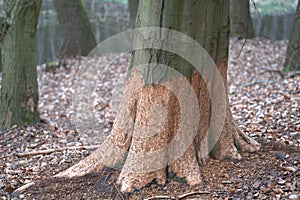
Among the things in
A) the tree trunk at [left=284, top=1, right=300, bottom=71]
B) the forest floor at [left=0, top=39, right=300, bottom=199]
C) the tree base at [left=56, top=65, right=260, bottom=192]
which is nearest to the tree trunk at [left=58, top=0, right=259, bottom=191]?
the tree base at [left=56, top=65, right=260, bottom=192]

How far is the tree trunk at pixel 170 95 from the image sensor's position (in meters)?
3.30

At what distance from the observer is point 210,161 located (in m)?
3.68

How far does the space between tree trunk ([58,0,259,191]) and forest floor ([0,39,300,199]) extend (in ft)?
0.51

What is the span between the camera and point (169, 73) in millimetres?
3334

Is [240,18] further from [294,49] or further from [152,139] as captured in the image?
[152,139]

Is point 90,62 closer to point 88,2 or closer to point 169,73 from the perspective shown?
point 88,2

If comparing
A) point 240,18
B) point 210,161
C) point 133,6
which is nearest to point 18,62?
point 210,161

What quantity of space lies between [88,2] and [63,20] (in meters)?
2.58

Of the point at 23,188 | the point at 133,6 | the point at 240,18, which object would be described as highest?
the point at 133,6

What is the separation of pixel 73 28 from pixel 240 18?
4.68 m

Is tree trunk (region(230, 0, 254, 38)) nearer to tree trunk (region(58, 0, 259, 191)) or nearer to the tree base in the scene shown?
tree trunk (region(58, 0, 259, 191))

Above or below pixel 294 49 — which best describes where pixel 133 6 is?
above

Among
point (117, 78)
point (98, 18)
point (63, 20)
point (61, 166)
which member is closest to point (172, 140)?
point (61, 166)

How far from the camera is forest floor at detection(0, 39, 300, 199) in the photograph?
3.36 meters
